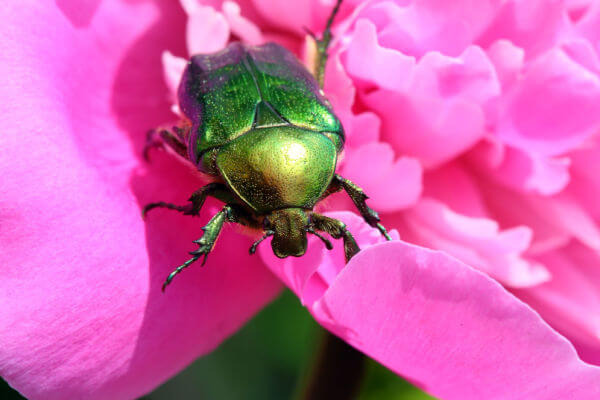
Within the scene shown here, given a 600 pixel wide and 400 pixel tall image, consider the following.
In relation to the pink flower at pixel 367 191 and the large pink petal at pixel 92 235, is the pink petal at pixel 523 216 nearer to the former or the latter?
the pink flower at pixel 367 191

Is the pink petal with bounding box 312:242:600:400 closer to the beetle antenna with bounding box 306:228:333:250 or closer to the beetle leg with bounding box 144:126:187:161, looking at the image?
the beetle antenna with bounding box 306:228:333:250

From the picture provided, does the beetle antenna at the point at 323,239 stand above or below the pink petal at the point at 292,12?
below

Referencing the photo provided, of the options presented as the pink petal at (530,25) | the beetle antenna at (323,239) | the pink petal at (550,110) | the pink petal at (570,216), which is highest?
the pink petal at (530,25)

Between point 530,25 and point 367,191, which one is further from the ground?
point 530,25

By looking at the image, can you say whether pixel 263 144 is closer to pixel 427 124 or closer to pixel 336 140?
pixel 336 140

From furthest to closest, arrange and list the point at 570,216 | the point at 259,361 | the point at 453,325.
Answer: the point at 259,361 → the point at 570,216 → the point at 453,325

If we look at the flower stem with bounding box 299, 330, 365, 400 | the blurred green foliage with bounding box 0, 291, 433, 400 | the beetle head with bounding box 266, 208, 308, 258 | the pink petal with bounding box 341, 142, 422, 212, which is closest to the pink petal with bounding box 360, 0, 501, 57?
the pink petal with bounding box 341, 142, 422, 212

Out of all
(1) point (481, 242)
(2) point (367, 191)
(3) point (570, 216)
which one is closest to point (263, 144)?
(2) point (367, 191)

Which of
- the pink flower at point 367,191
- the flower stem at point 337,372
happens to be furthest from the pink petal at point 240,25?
the flower stem at point 337,372
